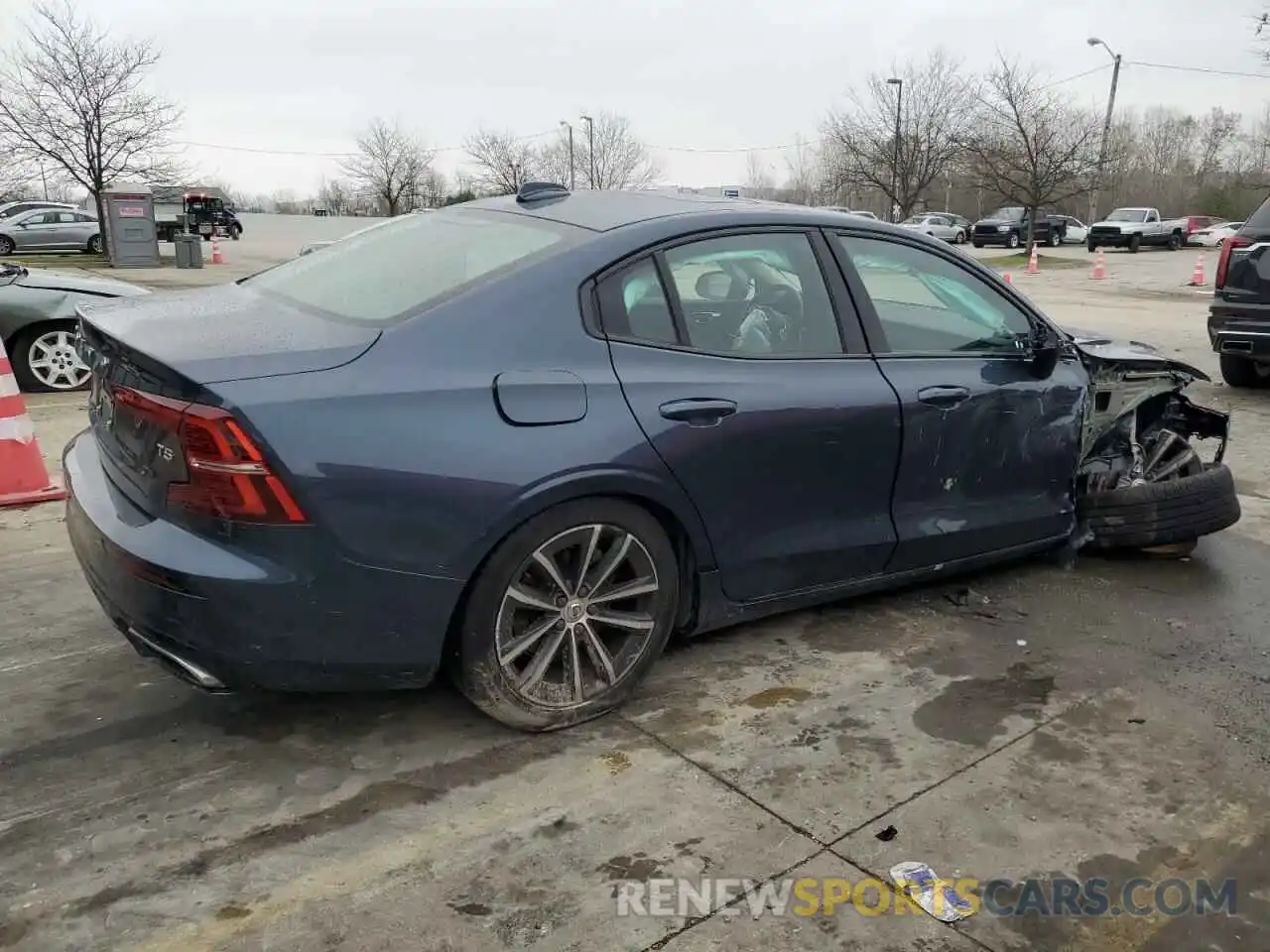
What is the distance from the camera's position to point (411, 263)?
10.5ft

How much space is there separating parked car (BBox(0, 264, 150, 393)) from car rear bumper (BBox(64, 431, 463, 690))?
5.95 metres

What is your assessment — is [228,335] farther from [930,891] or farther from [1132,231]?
[1132,231]

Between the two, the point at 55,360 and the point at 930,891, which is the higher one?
the point at 55,360

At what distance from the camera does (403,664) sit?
2.68 meters

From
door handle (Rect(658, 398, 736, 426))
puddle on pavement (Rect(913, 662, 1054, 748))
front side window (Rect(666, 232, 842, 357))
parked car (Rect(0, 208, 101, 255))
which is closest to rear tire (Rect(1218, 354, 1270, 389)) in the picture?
puddle on pavement (Rect(913, 662, 1054, 748))

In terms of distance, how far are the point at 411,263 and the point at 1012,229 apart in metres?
42.9

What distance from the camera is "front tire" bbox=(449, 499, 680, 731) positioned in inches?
108

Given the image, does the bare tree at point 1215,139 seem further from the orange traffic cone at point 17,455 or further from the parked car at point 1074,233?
the orange traffic cone at point 17,455

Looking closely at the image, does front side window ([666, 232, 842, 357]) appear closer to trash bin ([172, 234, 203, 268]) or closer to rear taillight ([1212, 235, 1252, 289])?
rear taillight ([1212, 235, 1252, 289])

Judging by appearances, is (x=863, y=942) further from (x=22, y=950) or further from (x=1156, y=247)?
(x=1156, y=247)

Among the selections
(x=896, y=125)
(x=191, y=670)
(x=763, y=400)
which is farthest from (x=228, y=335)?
(x=896, y=125)

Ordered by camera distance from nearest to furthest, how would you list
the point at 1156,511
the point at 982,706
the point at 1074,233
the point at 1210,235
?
1. the point at 982,706
2. the point at 1156,511
3. the point at 1210,235
4. the point at 1074,233

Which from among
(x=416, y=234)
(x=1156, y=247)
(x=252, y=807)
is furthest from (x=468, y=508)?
(x=1156, y=247)

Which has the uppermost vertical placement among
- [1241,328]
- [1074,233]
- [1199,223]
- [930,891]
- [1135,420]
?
[1199,223]
